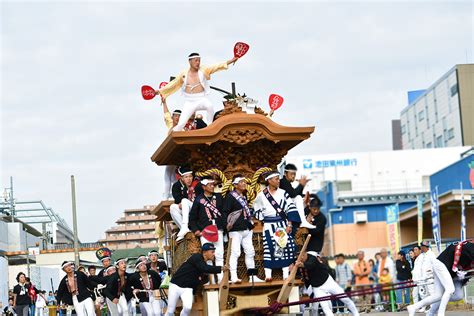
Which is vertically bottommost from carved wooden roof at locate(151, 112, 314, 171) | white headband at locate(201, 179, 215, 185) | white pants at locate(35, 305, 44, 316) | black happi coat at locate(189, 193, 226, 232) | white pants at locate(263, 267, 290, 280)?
white pants at locate(35, 305, 44, 316)

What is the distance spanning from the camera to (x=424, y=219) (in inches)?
2164

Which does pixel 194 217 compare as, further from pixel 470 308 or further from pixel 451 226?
pixel 451 226

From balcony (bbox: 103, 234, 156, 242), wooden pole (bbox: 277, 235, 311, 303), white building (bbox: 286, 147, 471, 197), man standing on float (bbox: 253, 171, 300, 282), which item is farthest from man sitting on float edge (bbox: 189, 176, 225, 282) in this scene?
balcony (bbox: 103, 234, 156, 242)

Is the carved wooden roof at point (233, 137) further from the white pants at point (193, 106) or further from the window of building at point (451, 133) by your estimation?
the window of building at point (451, 133)

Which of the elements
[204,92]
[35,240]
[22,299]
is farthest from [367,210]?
[204,92]

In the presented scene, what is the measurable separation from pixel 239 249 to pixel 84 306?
4.62 meters

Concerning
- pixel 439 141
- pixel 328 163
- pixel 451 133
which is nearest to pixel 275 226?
pixel 328 163

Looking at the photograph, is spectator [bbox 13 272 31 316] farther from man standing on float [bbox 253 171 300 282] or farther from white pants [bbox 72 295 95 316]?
man standing on float [bbox 253 171 300 282]

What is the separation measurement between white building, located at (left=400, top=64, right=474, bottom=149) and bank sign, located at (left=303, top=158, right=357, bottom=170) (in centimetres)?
836

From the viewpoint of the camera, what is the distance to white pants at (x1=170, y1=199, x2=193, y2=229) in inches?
628

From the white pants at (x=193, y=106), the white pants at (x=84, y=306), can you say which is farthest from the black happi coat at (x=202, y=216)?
the white pants at (x=84, y=306)

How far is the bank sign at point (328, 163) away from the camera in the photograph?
79.8m

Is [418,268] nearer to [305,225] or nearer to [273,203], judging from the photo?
[305,225]

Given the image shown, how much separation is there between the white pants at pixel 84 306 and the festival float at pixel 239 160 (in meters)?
2.87
